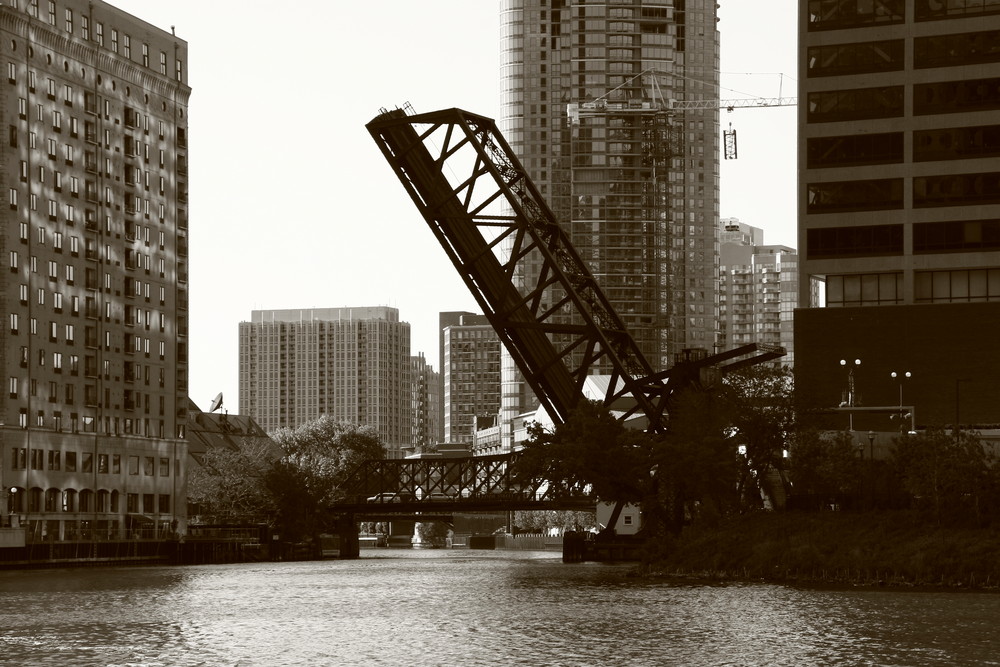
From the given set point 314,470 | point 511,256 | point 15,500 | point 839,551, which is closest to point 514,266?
point 511,256

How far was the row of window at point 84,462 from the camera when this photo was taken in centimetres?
10069

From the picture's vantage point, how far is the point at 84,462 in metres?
107

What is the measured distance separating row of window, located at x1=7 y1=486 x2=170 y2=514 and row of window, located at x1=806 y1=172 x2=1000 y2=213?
159 ft

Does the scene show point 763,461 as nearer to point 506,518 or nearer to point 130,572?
point 130,572

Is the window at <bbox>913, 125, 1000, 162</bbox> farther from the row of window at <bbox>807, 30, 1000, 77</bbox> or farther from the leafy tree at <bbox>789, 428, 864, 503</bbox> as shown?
the leafy tree at <bbox>789, 428, 864, 503</bbox>

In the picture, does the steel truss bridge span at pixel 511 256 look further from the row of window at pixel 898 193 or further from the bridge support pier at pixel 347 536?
the bridge support pier at pixel 347 536

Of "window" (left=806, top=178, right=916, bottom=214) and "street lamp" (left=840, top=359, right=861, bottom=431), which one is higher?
"window" (left=806, top=178, right=916, bottom=214)

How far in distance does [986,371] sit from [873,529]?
22.2 meters

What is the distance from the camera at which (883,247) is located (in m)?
82.0

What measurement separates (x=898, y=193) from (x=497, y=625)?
1763 inches

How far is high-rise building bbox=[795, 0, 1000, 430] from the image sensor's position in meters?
79.8

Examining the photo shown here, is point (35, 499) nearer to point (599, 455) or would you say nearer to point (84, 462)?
point (84, 462)

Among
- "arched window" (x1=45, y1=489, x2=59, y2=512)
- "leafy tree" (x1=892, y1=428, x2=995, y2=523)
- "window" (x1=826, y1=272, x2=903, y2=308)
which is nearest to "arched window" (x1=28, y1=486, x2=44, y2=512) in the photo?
"arched window" (x1=45, y1=489, x2=59, y2=512)

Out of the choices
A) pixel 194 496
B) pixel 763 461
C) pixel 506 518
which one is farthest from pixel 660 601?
pixel 506 518
